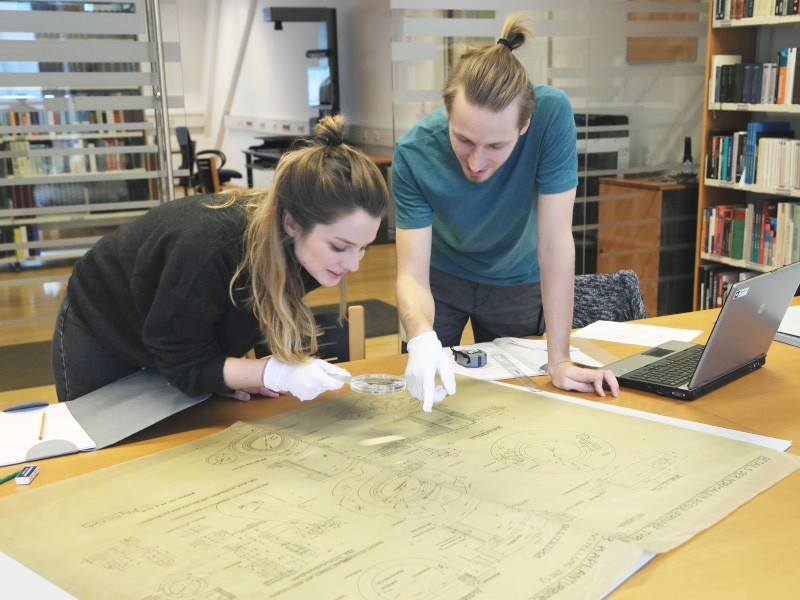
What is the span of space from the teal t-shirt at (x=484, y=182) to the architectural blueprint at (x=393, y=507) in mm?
541

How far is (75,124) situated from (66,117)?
40 mm

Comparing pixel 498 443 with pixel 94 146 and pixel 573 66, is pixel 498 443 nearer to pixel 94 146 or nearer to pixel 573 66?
pixel 94 146

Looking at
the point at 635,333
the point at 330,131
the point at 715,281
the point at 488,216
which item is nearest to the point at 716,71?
the point at 715,281

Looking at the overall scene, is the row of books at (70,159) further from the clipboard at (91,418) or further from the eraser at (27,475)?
the eraser at (27,475)

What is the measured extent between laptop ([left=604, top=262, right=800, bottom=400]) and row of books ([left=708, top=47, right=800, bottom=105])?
2176 mm

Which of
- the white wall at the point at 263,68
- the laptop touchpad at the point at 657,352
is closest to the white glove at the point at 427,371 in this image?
the laptop touchpad at the point at 657,352

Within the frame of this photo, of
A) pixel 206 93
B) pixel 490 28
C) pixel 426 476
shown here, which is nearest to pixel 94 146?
pixel 490 28

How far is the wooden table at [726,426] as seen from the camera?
92cm

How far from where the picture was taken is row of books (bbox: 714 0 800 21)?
3.41 metres

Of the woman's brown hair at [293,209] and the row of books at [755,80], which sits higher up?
the row of books at [755,80]

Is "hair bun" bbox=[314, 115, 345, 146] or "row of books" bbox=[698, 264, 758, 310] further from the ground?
"hair bun" bbox=[314, 115, 345, 146]

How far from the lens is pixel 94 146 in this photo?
3.24 meters

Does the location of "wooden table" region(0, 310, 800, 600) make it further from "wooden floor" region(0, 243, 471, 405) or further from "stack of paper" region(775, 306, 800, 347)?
"wooden floor" region(0, 243, 471, 405)

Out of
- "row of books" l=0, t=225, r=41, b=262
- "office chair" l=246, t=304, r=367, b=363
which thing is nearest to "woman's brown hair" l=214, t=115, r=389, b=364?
"office chair" l=246, t=304, r=367, b=363
